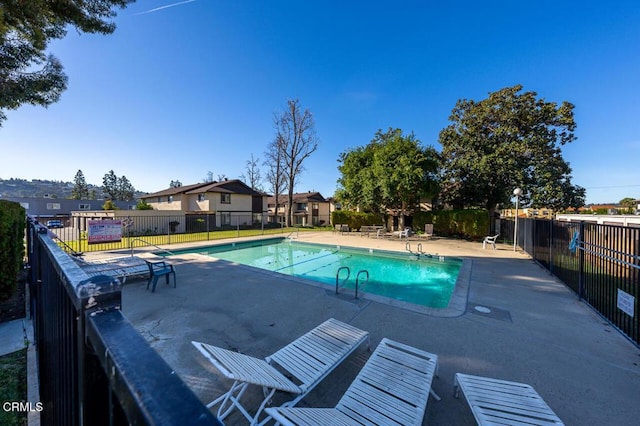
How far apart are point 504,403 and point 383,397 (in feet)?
4.04

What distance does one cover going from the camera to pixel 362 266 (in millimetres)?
11477

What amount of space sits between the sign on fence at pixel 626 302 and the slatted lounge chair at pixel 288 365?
4.46 metres

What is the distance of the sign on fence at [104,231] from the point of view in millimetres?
9449

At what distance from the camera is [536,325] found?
188 inches

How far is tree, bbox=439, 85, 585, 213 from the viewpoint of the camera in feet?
61.1

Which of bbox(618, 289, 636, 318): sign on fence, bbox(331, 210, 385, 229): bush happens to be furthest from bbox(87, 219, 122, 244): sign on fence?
bbox(331, 210, 385, 229): bush

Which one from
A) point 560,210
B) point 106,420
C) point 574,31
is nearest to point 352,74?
point 574,31

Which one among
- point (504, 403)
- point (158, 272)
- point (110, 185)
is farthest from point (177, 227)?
point (110, 185)

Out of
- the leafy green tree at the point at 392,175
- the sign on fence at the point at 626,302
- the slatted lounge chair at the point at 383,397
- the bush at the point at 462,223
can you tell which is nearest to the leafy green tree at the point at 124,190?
the leafy green tree at the point at 392,175

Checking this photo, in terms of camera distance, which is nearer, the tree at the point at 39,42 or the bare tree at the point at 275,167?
the tree at the point at 39,42

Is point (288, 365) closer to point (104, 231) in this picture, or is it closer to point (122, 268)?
point (122, 268)

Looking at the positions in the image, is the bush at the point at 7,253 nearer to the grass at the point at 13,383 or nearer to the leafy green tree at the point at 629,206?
the grass at the point at 13,383

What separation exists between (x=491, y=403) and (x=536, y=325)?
326cm

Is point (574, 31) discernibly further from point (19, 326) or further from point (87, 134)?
point (87, 134)
